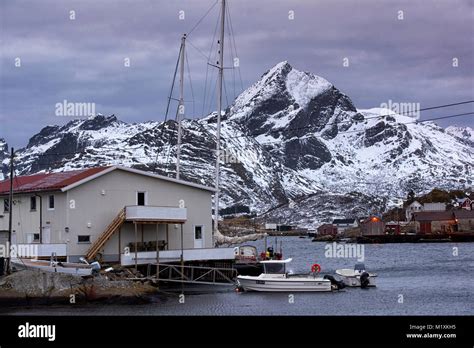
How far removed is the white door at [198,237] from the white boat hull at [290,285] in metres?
11.2

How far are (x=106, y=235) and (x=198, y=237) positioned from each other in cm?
1089

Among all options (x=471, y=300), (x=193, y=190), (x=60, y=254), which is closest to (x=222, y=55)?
(x=193, y=190)

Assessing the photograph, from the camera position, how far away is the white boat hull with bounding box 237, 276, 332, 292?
58969 millimetres

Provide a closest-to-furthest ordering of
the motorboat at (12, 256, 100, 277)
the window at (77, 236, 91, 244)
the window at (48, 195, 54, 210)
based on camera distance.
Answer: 1. the motorboat at (12, 256, 100, 277)
2. the window at (77, 236, 91, 244)
3. the window at (48, 195, 54, 210)

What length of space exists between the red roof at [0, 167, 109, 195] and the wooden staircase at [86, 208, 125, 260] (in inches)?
172

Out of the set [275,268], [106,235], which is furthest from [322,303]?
[106,235]

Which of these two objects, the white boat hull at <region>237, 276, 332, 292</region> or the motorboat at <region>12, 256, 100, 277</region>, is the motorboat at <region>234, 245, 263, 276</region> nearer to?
the white boat hull at <region>237, 276, 332, 292</region>

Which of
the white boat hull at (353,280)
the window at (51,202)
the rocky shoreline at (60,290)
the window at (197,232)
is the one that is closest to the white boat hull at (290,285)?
the white boat hull at (353,280)

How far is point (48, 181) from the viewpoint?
67188 millimetres

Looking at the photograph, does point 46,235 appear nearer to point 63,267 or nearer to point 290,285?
point 63,267

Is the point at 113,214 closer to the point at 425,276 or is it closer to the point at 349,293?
the point at 349,293

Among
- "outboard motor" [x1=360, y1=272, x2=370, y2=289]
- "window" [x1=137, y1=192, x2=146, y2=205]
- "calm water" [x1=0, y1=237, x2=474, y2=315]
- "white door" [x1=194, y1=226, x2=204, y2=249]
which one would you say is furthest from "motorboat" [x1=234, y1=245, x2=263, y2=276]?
"window" [x1=137, y1=192, x2=146, y2=205]
